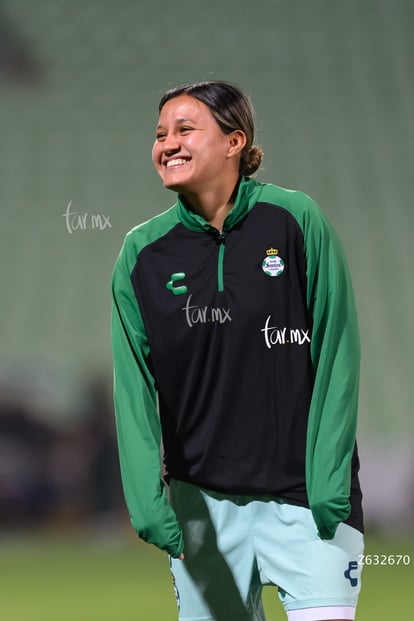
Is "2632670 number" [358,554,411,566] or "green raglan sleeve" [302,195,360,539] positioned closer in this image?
"green raglan sleeve" [302,195,360,539]

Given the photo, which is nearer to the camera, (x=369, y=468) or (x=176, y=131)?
(x=176, y=131)

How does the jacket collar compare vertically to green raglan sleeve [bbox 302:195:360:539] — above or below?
above

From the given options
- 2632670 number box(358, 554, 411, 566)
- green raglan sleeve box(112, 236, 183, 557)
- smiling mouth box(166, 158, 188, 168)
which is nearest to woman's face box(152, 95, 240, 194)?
smiling mouth box(166, 158, 188, 168)

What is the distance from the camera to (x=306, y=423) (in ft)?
6.27

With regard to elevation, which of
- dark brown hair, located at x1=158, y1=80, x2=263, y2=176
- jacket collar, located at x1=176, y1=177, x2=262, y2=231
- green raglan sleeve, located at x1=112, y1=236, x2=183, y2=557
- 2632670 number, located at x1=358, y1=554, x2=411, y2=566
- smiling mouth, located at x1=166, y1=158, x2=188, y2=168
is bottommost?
2632670 number, located at x1=358, y1=554, x2=411, y2=566

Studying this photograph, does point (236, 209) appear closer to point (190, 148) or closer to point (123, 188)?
point (190, 148)

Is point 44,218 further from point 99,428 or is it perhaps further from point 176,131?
point 176,131

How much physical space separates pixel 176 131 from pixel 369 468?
4.00 meters

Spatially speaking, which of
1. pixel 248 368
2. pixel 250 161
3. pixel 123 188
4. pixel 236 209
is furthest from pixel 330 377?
pixel 123 188

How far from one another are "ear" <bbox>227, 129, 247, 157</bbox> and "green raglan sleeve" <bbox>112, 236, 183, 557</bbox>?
0.24m

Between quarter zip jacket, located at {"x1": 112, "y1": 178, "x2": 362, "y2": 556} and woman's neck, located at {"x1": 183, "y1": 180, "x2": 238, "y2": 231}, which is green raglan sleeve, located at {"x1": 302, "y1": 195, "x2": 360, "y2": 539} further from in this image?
woman's neck, located at {"x1": 183, "y1": 180, "x2": 238, "y2": 231}

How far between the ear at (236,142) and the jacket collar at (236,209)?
49 mm

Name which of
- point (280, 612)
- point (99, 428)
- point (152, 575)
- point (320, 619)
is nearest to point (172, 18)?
point (99, 428)

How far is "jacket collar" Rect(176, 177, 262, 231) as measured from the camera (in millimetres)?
1969
